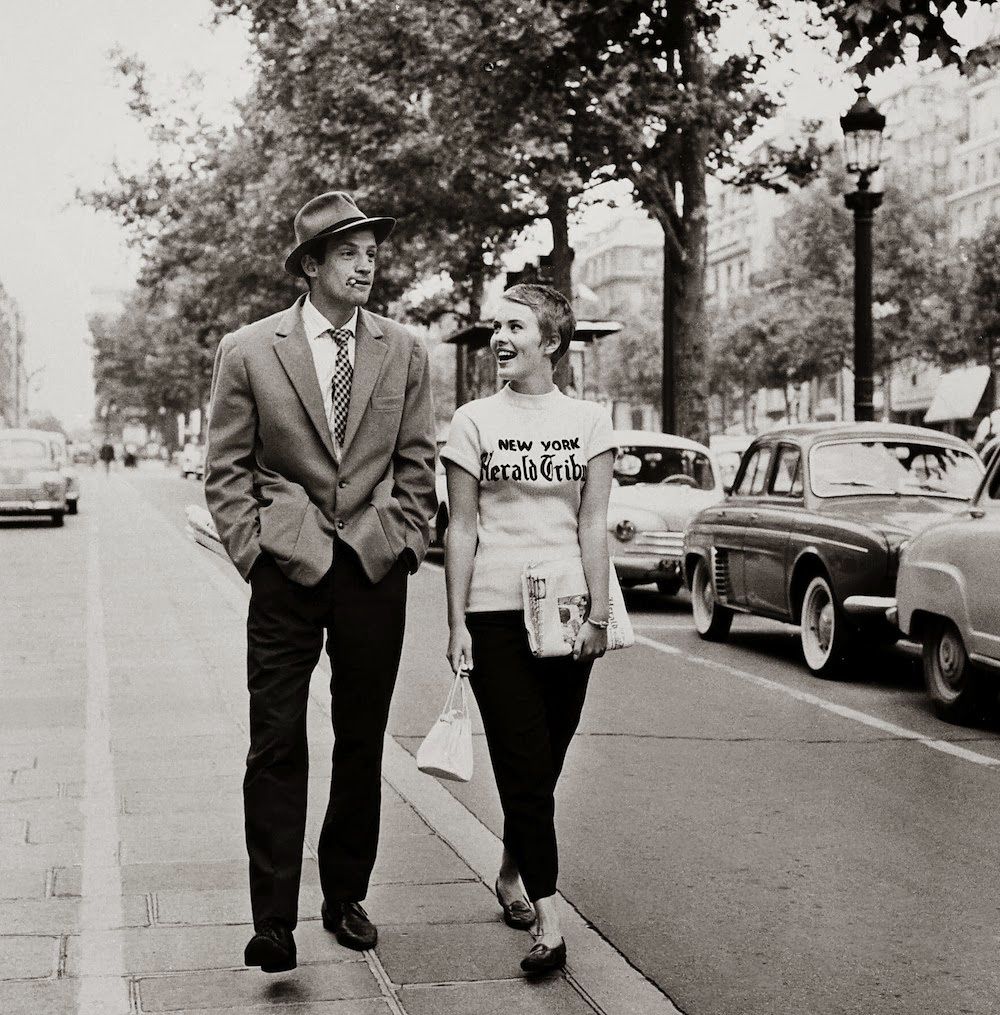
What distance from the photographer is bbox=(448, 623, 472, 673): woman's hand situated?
182 inches

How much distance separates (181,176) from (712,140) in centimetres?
2341

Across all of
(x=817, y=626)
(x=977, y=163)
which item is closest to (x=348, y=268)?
(x=817, y=626)

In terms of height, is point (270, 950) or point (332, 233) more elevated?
point (332, 233)

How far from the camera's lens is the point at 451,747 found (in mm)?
4582

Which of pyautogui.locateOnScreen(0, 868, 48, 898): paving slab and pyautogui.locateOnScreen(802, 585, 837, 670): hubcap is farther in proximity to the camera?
pyautogui.locateOnScreen(802, 585, 837, 670): hubcap

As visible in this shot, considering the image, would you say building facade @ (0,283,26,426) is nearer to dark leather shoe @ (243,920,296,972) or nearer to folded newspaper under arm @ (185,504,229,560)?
folded newspaper under arm @ (185,504,229,560)

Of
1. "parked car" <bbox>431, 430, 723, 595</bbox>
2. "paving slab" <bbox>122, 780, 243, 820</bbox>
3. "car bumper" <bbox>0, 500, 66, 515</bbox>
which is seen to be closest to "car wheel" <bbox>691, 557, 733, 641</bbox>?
"parked car" <bbox>431, 430, 723, 595</bbox>

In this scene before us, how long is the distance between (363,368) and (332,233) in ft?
1.16

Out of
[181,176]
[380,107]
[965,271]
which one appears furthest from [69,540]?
[965,271]

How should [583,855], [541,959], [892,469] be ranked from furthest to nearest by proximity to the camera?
[892,469] → [583,855] → [541,959]

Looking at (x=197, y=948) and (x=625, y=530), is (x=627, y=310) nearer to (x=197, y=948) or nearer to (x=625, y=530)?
(x=625, y=530)

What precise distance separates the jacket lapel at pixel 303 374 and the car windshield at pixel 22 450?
26781 millimetres

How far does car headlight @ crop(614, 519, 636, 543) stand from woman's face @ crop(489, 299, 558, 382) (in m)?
11.6

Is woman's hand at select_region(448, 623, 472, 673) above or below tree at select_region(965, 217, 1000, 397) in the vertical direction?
below
